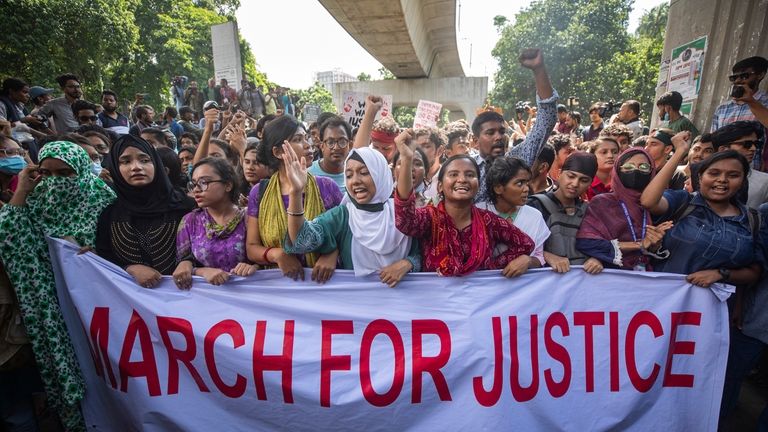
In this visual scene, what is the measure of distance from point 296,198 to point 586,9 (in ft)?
119

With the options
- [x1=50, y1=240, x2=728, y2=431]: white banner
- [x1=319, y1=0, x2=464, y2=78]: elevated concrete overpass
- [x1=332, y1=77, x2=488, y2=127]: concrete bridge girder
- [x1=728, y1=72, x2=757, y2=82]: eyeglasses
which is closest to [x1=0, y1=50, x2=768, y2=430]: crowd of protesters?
[x1=50, y1=240, x2=728, y2=431]: white banner

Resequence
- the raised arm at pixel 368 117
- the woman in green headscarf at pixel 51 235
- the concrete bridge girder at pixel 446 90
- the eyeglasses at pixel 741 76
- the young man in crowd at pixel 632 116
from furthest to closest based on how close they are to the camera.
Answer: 1. the concrete bridge girder at pixel 446 90
2. the young man in crowd at pixel 632 116
3. the eyeglasses at pixel 741 76
4. the raised arm at pixel 368 117
5. the woman in green headscarf at pixel 51 235

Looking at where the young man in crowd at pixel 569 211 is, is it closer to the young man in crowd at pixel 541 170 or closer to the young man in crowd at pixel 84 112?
the young man in crowd at pixel 541 170

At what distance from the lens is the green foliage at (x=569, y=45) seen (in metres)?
28.6

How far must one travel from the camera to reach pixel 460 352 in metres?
2.24

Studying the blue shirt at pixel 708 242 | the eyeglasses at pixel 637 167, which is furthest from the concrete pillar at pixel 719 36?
the eyeglasses at pixel 637 167

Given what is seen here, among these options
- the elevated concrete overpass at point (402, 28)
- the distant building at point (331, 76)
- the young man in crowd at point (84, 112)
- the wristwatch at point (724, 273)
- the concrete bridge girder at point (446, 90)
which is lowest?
the wristwatch at point (724, 273)

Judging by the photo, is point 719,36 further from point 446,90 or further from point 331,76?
point 331,76

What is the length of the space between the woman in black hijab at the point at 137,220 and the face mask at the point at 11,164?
1.25 m

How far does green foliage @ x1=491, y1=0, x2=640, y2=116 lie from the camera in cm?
2856

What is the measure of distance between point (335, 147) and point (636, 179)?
6.75ft

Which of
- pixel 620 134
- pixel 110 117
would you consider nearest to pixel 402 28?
pixel 110 117

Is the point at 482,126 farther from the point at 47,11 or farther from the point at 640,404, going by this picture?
the point at 47,11

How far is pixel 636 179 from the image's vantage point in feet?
A: 7.89
